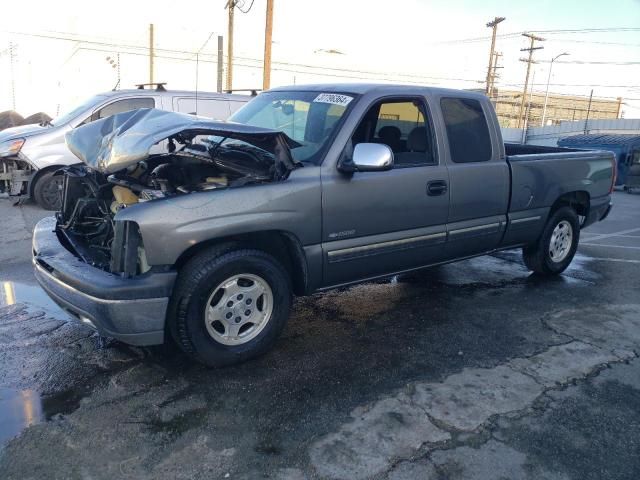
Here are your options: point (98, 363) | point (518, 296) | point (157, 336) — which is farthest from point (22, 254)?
point (518, 296)

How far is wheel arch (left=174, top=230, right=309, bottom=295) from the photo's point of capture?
11.5ft

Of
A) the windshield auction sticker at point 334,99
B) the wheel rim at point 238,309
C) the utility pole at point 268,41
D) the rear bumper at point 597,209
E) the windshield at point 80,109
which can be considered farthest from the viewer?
the utility pole at point 268,41

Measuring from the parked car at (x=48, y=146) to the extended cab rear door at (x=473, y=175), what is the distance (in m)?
5.94

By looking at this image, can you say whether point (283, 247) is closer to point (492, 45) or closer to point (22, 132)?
point (22, 132)

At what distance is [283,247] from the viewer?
376 cm

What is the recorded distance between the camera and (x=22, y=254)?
6324 mm

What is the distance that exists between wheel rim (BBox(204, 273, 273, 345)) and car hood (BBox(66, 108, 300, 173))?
0.85m

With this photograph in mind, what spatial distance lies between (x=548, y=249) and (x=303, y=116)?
130 inches

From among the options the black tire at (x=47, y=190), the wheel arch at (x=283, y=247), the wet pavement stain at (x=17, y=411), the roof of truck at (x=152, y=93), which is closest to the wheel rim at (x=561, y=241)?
the wheel arch at (x=283, y=247)

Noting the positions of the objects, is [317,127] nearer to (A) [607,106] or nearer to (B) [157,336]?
(B) [157,336]

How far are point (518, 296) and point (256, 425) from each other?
3.38 m

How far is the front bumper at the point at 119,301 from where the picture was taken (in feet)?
10.1

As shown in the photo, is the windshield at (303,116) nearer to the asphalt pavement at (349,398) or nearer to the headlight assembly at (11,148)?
the asphalt pavement at (349,398)

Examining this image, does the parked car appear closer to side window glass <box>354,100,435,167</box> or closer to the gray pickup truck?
the gray pickup truck
